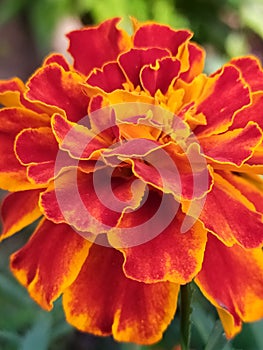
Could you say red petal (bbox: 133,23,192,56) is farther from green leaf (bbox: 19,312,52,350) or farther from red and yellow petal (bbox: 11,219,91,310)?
green leaf (bbox: 19,312,52,350)

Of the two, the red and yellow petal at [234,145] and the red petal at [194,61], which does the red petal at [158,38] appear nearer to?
the red petal at [194,61]

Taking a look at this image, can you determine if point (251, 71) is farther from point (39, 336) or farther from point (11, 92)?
point (39, 336)

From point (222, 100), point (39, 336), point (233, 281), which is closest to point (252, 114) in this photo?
point (222, 100)

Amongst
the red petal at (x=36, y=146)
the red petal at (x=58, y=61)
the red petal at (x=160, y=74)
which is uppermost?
the red petal at (x=160, y=74)

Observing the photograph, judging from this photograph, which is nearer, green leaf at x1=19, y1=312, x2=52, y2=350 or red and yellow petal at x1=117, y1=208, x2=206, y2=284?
red and yellow petal at x1=117, y1=208, x2=206, y2=284

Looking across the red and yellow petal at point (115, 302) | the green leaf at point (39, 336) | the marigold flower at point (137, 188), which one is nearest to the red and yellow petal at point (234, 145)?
the marigold flower at point (137, 188)

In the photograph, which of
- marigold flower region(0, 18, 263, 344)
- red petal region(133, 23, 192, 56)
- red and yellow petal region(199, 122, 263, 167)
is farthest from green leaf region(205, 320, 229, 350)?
red petal region(133, 23, 192, 56)
